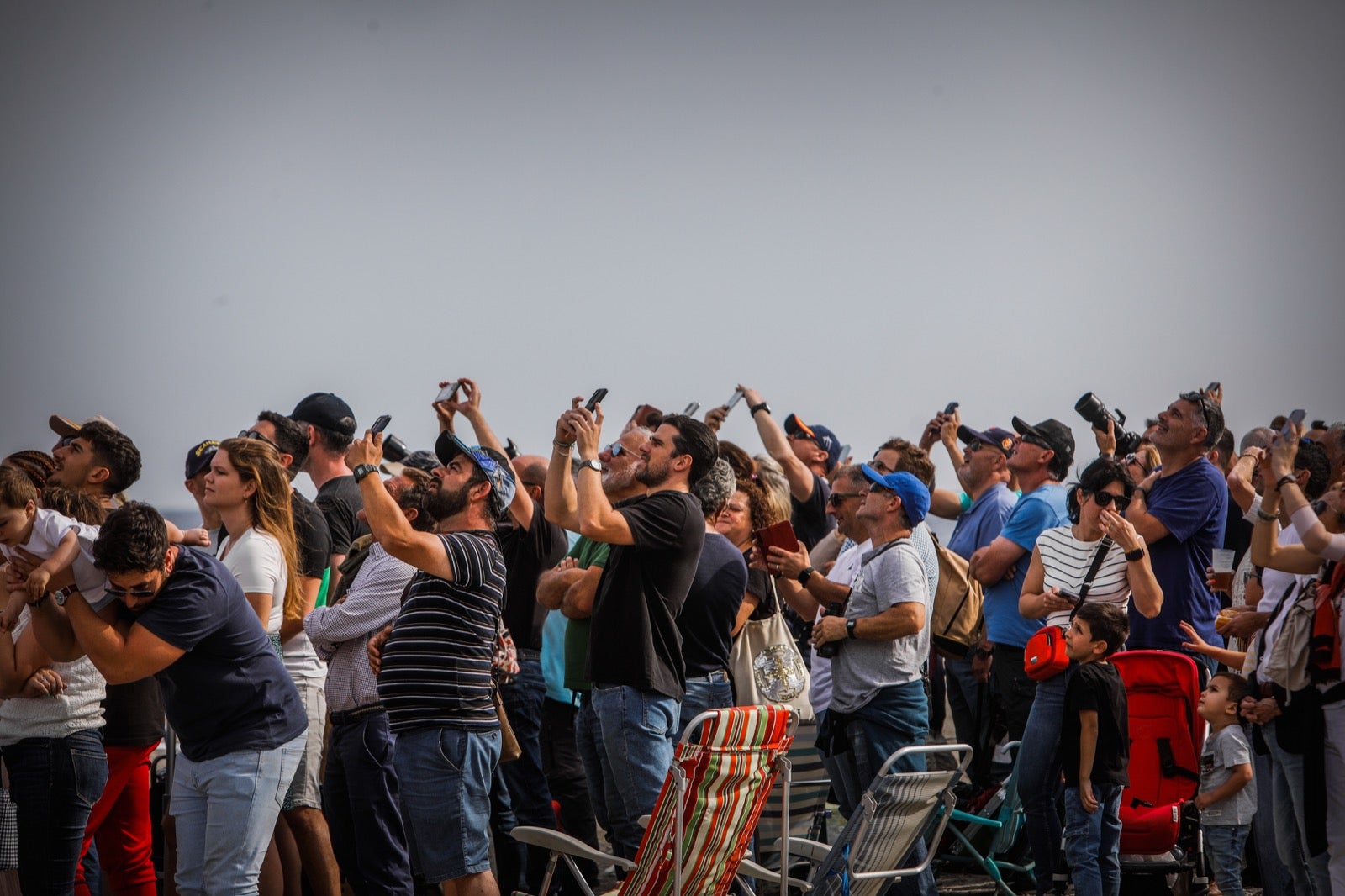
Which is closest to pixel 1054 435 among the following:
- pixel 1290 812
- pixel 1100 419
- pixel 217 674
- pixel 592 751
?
pixel 1100 419

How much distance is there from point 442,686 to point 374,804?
3.23ft

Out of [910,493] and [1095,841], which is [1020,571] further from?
[1095,841]

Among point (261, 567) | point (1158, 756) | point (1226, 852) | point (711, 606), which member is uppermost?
point (261, 567)

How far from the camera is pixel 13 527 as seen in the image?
4.50 meters

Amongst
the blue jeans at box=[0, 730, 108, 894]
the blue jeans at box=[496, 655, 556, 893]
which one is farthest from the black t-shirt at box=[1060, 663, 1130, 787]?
the blue jeans at box=[0, 730, 108, 894]

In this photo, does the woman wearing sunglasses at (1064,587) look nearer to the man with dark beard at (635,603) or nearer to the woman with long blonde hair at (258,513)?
the man with dark beard at (635,603)

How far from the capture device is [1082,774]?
5.36 m

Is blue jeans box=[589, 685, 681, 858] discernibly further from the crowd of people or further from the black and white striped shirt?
the black and white striped shirt

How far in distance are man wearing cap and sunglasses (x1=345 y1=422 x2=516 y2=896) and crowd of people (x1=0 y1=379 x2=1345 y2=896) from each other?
0.01 m

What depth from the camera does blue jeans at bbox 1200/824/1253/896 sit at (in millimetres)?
5574

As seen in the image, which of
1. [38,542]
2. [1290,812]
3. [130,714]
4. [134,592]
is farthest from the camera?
[130,714]

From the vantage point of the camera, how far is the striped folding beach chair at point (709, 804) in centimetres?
412

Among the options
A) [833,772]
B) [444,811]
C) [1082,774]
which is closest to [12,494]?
[444,811]

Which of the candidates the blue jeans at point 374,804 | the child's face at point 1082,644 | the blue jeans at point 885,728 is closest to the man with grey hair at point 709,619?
the blue jeans at point 885,728
